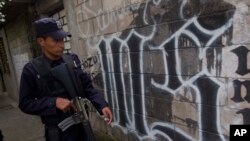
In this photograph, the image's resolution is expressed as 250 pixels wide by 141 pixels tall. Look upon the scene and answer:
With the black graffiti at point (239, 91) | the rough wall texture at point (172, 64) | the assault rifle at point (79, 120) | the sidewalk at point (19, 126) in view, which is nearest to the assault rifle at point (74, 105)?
the assault rifle at point (79, 120)

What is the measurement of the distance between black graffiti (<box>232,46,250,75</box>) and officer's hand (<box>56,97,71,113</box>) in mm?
1271

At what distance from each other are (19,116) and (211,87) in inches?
234

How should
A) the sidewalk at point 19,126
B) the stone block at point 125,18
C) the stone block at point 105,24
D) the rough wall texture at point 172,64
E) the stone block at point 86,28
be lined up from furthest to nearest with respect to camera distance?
the sidewalk at point 19,126, the stone block at point 86,28, the stone block at point 105,24, the stone block at point 125,18, the rough wall texture at point 172,64

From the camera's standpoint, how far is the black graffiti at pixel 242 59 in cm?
193

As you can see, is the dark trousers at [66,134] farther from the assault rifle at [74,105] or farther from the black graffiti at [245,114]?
the black graffiti at [245,114]

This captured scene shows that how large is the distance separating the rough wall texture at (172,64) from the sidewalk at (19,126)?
2.03 m

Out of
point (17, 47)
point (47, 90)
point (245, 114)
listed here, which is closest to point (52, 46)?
point (47, 90)

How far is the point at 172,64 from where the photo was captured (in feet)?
8.44

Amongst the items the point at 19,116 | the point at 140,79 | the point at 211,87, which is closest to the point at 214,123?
the point at 211,87

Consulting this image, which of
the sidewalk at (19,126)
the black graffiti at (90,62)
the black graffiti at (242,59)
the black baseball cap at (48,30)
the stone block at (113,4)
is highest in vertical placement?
the stone block at (113,4)

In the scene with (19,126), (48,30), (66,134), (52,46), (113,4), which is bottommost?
(19,126)

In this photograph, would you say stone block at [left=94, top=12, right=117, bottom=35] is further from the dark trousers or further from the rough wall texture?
the dark trousers

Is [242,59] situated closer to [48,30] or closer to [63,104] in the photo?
[63,104]

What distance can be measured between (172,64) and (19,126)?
15.0ft
